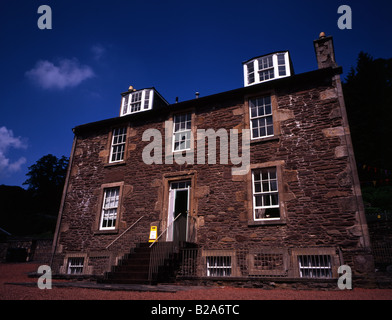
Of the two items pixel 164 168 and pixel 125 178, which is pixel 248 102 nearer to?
pixel 164 168

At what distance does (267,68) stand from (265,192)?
5.76 meters

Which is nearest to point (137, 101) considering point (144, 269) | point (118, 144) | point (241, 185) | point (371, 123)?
point (118, 144)

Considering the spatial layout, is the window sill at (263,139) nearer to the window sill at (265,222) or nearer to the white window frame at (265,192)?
the white window frame at (265,192)

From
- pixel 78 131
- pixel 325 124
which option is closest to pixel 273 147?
pixel 325 124

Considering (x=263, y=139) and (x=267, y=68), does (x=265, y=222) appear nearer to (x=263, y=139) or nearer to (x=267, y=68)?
(x=263, y=139)

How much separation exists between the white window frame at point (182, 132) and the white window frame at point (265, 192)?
11.4 feet

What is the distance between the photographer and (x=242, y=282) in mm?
8227

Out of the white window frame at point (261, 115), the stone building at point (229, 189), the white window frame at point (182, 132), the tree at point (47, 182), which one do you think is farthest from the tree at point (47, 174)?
the white window frame at point (261, 115)

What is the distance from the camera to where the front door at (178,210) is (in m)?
10.9

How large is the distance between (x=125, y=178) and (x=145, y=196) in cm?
Result: 152

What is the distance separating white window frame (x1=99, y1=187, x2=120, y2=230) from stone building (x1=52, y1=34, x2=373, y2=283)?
0.05 meters

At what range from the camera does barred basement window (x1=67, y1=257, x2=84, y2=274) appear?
1212cm

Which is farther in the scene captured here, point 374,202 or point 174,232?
point 374,202

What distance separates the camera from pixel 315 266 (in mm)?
8414
